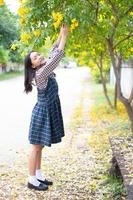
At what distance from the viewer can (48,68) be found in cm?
600

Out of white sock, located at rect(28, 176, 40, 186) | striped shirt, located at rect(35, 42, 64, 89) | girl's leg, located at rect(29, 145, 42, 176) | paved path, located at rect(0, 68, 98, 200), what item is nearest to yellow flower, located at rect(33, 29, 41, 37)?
striped shirt, located at rect(35, 42, 64, 89)

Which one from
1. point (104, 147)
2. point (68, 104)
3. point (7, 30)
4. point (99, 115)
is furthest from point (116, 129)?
point (68, 104)

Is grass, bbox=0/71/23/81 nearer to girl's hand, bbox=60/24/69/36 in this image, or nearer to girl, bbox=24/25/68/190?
girl, bbox=24/25/68/190

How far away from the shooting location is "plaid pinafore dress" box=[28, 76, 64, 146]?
614 centimetres

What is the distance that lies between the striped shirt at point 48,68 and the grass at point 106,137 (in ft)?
5.17

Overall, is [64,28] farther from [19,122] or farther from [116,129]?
[19,122]

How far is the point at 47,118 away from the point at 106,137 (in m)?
4.62

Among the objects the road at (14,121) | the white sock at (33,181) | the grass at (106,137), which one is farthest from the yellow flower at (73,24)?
the road at (14,121)

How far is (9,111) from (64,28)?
10.4 meters

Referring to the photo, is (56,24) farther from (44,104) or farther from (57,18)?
(44,104)

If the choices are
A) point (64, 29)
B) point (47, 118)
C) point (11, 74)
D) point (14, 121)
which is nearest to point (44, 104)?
point (47, 118)

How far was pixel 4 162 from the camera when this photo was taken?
8.16m

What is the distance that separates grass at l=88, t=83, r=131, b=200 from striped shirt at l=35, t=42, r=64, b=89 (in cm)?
158

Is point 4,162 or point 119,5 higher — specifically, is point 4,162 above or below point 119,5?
below
